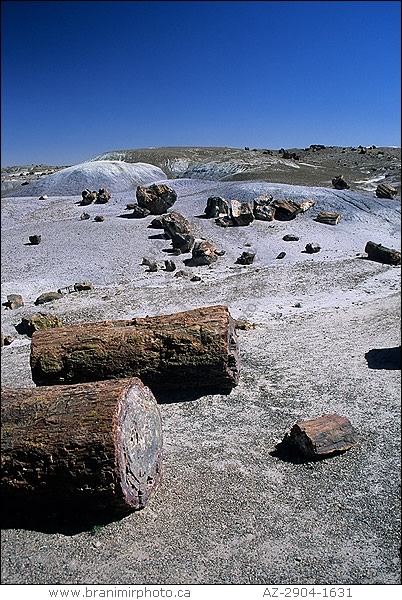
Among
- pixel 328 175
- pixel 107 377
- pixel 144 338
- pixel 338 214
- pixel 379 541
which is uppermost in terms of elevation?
pixel 328 175

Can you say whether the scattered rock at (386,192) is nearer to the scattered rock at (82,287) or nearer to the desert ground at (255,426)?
the desert ground at (255,426)

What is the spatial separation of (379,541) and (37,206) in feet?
89.0

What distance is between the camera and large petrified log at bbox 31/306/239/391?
363 inches

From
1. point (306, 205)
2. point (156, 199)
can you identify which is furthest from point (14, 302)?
point (306, 205)

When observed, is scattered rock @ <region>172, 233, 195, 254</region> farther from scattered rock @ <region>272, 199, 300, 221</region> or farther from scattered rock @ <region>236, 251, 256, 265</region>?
scattered rock @ <region>272, 199, 300, 221</region>

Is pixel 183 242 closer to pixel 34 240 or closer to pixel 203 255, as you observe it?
pixel 203 255

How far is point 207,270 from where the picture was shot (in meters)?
20.0

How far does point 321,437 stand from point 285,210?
19.8 meters

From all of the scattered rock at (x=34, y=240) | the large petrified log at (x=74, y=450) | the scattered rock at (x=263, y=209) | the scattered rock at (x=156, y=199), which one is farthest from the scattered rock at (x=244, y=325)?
the scattered rock at (x=156, y=199)

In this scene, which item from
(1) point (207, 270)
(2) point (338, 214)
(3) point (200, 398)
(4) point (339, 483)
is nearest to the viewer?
(4) point (339, 483)

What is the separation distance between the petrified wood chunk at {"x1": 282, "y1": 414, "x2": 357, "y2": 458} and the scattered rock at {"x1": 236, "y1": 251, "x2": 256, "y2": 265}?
42.1 ft

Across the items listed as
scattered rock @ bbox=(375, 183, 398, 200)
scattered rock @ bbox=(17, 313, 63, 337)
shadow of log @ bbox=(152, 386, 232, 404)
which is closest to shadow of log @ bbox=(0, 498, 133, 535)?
shadow of log @ bbox=(152, 386, 232, 404)

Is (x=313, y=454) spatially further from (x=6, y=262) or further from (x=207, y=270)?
(x=6, y=262)

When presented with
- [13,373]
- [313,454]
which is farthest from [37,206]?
[313,454]
